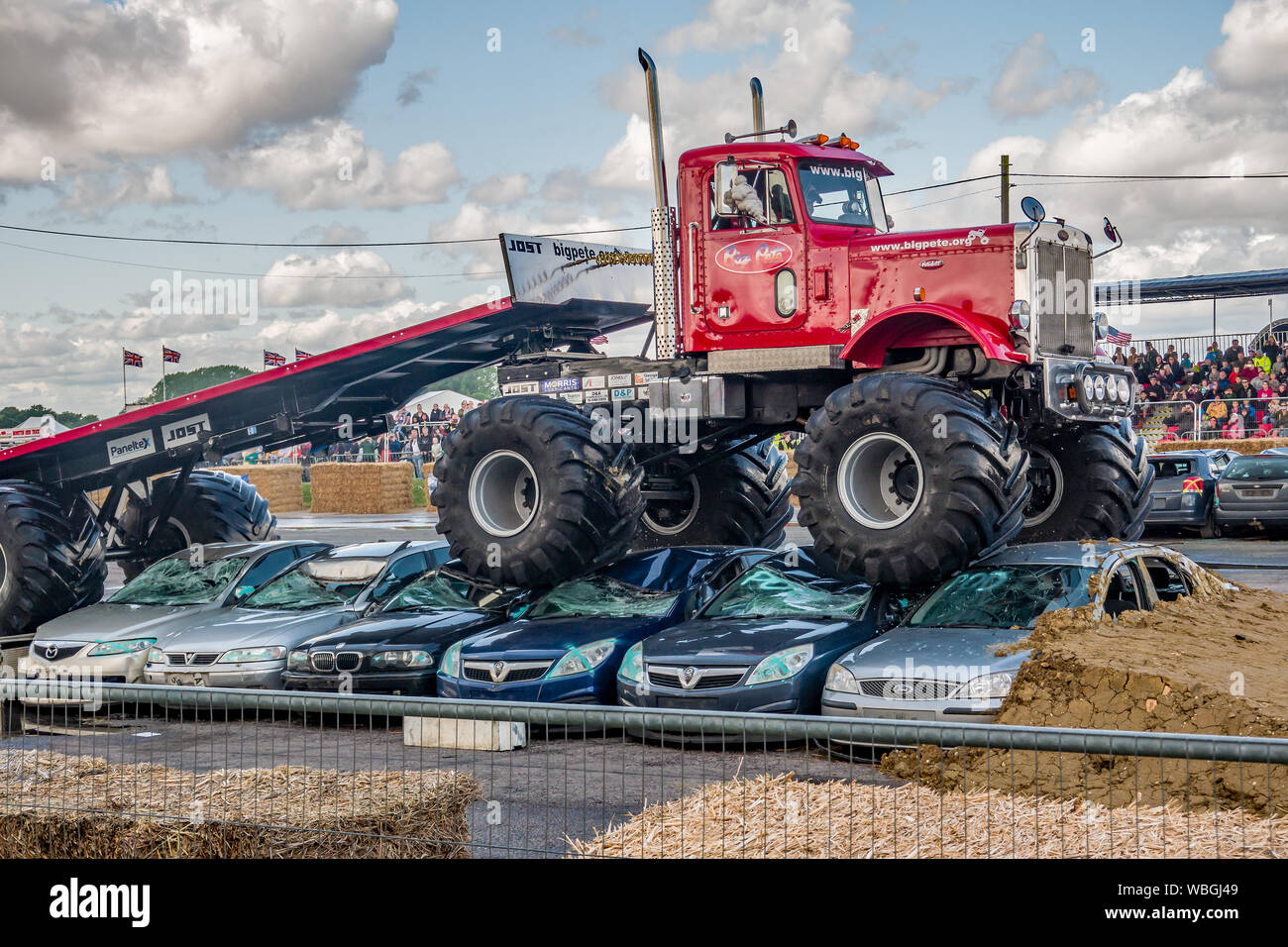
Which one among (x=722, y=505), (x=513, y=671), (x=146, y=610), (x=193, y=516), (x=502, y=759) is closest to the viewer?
(x=502, y=759)

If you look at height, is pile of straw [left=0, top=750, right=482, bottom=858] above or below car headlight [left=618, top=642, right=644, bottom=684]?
above

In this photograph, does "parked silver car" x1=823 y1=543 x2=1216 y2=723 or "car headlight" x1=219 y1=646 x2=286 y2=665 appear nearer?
"parked silver car" x1=823 y1=543 x2=1216 y2=723

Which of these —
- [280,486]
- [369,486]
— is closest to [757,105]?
[369,486]

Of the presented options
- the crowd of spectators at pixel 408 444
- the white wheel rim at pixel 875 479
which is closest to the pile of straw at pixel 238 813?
the white wheel rim at pixel 875 479

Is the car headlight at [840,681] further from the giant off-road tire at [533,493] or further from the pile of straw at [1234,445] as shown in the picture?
the pile of straw at [1234,445]

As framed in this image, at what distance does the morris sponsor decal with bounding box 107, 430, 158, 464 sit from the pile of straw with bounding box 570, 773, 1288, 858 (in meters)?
12.4

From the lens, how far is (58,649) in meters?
12.4

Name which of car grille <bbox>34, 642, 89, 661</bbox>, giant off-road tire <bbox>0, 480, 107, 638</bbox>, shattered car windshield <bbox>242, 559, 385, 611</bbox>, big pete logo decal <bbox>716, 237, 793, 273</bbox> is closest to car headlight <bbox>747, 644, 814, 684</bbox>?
big pete logo decal <bbox>716, 237, 793, 273</bbox>

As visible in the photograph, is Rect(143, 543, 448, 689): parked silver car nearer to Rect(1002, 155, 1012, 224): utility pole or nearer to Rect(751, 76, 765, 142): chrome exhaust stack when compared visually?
Rect(751, 76, 765, 142): chrome exhaust stack

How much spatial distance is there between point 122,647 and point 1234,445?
22.4 metres

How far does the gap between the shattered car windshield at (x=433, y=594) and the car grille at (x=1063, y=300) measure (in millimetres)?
Answer: 5359

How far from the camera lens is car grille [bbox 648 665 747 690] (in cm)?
934

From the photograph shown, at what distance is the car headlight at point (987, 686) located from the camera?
8352mm

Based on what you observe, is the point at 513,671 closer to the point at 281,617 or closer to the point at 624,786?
the point at 281,617
